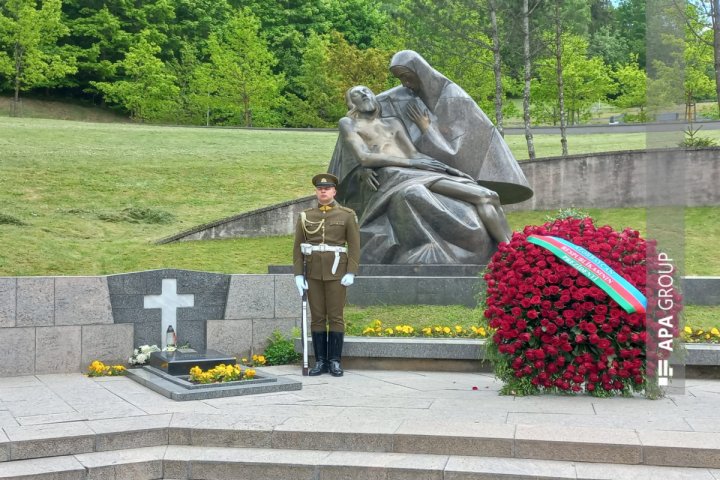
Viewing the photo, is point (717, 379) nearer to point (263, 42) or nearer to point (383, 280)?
point (383, 280)

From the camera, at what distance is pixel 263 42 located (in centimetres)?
4012

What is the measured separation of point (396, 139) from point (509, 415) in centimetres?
601

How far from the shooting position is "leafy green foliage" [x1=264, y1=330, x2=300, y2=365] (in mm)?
8203

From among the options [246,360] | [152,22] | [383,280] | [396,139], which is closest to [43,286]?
[246,360]

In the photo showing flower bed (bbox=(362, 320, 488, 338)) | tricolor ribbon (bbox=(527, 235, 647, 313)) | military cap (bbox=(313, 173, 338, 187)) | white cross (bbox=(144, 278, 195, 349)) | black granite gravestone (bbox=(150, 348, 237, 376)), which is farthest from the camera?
flower bed (bbox=(362, 320, 488, 338))

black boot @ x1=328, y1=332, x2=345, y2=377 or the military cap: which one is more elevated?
the military cap

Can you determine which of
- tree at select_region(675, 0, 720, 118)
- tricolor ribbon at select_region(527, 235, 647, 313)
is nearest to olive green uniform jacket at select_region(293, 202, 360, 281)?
tricolor ribbon at select_region(527, 235, 647, 313)

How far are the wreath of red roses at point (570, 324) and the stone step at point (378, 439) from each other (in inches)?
43.8

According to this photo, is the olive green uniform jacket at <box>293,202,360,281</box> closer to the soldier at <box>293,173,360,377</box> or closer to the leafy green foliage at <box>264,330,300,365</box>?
the soldier at <box>293,173,360,377</box>

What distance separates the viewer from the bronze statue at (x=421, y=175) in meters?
10.2

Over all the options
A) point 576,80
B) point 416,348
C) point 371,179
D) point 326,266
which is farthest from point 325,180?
point 576,80

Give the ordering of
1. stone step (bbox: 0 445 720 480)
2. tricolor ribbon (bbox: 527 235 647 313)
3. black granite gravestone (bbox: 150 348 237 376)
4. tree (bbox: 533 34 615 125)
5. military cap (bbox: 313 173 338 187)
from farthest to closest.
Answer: tree (bbox: 533 34 615 125) → military cap (bbox: 313 173 338 187) → black granite gravestone (bbox: 150 348 237 376) → tricolor ribbon (bbox: 527 235 647 313) → stone step (bbox: 0 445 720 480)

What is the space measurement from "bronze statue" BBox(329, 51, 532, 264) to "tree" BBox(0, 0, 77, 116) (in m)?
31.7

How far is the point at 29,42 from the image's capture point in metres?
38.0
